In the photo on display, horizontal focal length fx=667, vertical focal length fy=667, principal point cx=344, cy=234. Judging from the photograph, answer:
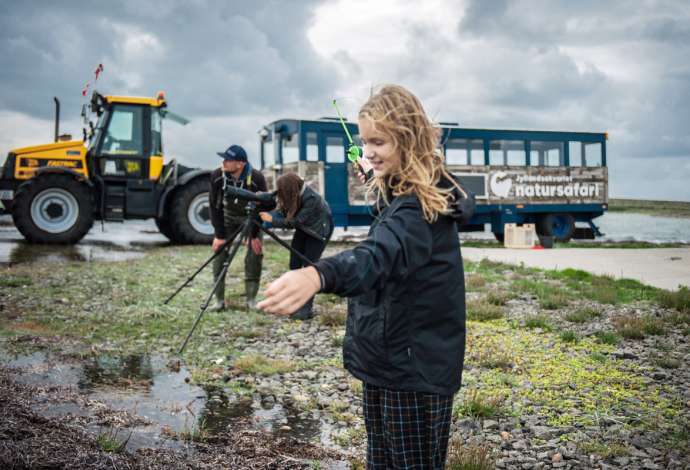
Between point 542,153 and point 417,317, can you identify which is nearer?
point 417,317

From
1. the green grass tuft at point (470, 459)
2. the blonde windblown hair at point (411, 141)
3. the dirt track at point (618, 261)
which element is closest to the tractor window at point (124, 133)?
the dirt track at point (618, 261)

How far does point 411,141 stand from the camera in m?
2.36

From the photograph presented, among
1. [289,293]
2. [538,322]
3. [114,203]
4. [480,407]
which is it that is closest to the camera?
[289,293]

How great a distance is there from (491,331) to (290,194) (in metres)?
2.82

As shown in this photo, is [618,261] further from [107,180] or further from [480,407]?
[107,180]

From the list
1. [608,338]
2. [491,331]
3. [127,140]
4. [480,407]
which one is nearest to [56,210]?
[127,140]

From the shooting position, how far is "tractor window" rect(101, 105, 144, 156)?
16375 mm

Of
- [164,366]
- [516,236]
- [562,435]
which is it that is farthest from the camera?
[516,236]

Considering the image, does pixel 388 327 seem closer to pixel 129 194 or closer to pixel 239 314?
pixel 239 314

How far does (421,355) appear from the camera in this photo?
94.2 inches

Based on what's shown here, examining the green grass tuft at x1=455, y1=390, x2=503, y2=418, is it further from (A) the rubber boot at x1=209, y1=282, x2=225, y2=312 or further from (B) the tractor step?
(B) the tractor step

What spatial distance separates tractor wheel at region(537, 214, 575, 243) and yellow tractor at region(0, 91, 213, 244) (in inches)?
418

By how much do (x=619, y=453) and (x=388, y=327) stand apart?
2.50 meters

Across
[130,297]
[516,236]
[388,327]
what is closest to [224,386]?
[388,327]
